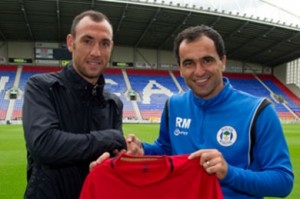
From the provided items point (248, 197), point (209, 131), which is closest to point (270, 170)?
point (248, 197)

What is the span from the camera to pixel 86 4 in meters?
31.0

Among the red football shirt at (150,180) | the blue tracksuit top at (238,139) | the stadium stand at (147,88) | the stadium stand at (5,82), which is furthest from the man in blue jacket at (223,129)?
the stadium stand at (5,82)

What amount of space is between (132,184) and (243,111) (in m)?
0.89

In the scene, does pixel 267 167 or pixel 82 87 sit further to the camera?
pixel 82 87

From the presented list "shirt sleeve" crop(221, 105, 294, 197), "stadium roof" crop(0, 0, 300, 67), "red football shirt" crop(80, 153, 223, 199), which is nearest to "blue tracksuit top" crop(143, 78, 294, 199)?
"shirt sleeve" crop(221, 105, 294, 197)

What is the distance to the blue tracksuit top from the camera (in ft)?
8.21

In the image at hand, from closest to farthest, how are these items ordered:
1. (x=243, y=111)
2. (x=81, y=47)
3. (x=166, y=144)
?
(x=243, y=111) < (x=81, y=47) < (x=166, y=144)

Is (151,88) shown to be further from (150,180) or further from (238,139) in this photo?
(150,180)

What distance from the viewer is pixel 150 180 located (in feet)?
8.22

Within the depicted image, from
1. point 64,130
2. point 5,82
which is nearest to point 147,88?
point 5,82

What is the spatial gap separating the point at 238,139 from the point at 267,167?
26 cm

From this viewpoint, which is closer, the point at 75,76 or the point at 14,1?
the point at 75,76

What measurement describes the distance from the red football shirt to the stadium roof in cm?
2924

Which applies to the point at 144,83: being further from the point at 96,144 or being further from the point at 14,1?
the point at 96,144
